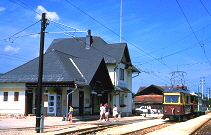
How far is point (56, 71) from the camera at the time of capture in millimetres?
27094

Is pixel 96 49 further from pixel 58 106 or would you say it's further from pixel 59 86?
pixel 59 86

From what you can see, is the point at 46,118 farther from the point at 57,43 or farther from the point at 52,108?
the point at 57,43

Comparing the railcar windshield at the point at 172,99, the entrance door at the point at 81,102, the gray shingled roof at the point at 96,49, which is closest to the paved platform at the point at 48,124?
the entrance door at the point at 81,102

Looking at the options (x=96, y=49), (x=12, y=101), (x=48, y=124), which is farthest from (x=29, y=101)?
(x=96, y=49)

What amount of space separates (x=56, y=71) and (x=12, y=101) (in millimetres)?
4865

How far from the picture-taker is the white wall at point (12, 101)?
26938 millimetres

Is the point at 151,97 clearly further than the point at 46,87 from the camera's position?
Yes

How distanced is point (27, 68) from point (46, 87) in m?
3.63

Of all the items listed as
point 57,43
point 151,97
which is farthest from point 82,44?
point 151,97

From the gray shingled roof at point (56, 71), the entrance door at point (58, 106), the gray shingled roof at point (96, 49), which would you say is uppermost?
the gray shingled roof at point (96, 49)

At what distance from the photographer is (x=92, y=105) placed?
31484 millimetres

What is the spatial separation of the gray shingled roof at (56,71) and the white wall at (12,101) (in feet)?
2.01

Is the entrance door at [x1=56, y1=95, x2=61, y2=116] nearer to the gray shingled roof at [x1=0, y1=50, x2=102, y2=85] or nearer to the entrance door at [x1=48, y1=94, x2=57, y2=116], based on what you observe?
the entrance door at [x1=48, y1=94, x2=57, y2=116]

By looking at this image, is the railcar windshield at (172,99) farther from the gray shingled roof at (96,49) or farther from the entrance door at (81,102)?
the gray shingled roof at (96,49)
